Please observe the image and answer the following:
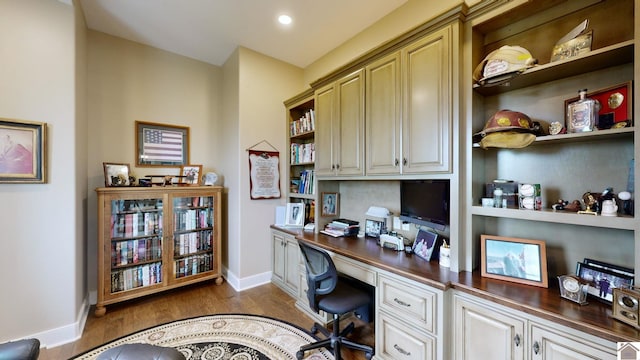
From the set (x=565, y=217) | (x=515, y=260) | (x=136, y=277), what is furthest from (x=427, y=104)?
(x=136, y=277)

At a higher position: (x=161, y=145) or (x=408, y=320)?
(x=161, y=145)

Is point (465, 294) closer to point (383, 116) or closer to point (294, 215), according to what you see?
point (383, 116)

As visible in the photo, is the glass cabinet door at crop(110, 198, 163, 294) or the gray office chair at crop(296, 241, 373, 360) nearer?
the gray office chair at crop(296, 241, 373, 360)

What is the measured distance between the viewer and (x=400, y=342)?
172cm

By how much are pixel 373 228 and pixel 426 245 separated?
27.4 inches

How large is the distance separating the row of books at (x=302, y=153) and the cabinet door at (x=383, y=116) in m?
1.04

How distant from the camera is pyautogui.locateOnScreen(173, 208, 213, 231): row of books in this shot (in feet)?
10.1

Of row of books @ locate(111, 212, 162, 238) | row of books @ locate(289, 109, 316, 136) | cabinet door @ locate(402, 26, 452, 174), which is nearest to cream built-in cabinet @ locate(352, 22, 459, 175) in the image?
cabinet door @ locate(402, 26, 452, 174)

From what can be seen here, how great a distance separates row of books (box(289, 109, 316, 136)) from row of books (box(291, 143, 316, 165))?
0.18 metres

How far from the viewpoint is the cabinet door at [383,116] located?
6.66 ft

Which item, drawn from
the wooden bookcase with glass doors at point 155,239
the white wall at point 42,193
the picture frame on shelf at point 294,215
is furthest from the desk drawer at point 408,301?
the white wall at point 42,193

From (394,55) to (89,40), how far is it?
11.2 feet

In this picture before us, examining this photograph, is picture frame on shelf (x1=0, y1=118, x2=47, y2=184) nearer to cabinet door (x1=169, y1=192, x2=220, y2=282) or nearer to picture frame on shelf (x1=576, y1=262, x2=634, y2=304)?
cabinet door (x1=169, y1=192, x2=220, y2=282)

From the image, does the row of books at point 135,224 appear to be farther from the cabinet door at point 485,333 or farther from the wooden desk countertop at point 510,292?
the cabinet door at point 485,333
